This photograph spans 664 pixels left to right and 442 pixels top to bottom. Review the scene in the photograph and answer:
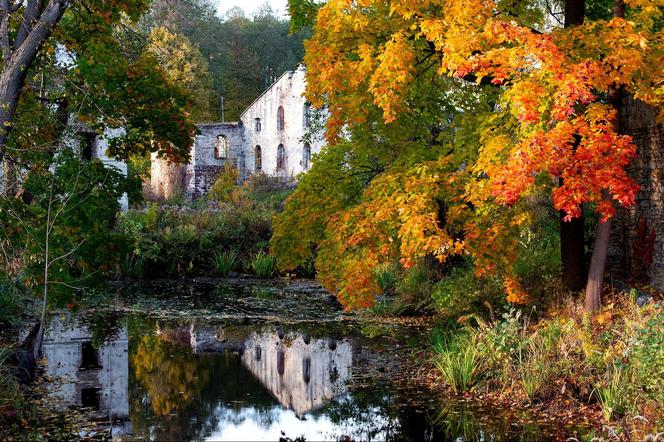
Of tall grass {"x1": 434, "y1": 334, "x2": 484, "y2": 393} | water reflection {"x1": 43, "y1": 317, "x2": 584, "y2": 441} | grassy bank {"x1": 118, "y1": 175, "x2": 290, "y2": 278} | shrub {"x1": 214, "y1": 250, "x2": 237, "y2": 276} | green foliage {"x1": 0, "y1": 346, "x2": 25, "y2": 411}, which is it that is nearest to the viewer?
green foliage {"x1": 0, "y1": 346, "x2": 25, "y2": 411}

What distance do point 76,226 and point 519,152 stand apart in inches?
232

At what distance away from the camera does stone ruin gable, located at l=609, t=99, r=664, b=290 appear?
11762 millimetres

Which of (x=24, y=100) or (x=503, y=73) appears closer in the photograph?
(x=503, y=73)

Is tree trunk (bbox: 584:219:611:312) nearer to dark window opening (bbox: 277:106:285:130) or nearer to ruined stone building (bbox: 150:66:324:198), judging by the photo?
ruined stone building (bbox: 150:66:324:198)

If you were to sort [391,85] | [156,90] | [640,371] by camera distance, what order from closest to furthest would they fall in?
[640,371], [391,85], [156,90]

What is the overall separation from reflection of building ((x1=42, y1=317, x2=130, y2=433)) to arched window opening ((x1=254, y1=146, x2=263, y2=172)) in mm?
25915

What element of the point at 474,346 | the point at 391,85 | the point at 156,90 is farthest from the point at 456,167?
the point at 156,90

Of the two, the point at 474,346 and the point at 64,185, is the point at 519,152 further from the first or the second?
the point at 64,185

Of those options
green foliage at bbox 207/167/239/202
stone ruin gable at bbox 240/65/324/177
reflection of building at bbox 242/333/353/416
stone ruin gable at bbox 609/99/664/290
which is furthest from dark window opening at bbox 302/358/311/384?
stone ruin gable at bbox 240/65/324/177

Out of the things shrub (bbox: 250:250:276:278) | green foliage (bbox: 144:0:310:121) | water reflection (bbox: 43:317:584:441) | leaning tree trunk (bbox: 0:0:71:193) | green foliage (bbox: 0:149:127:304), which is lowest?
water reflection (bbox: 43:317:584:441)

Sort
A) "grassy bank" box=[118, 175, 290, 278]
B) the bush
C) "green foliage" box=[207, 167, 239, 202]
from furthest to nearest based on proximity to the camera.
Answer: "green foliage" box=[207, 167, 239, 202], "grassy bank" box=[118, 175, 290, 278], the bush

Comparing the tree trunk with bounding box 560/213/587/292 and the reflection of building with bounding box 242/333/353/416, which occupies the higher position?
A: the tree trunk with bounding box 560/213/587/292

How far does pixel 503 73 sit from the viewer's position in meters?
9.00

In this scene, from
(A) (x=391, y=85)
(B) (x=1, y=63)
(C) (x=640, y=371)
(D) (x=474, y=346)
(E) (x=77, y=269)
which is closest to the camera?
(C) (x=640, y=371)
